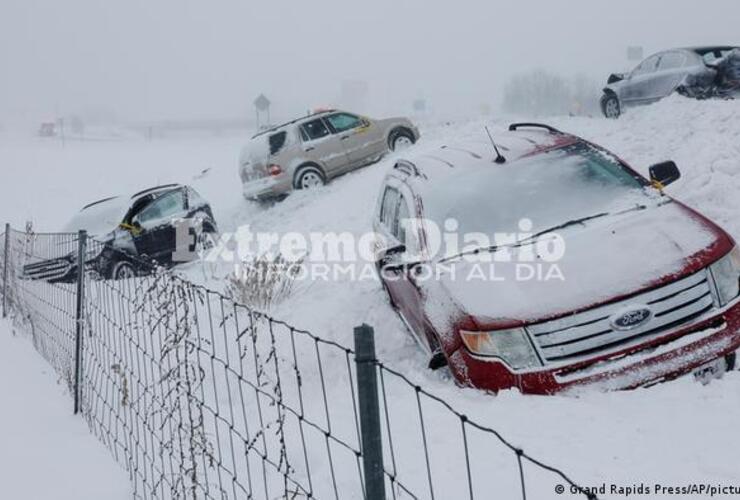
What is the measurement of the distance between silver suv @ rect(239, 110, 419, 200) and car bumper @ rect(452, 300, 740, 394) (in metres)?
11.3

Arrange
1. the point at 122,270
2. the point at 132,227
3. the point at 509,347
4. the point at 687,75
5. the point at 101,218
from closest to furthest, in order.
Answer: the point at 509,347 → the point at 122,270 → the point at 132,227 → the point at 101,218 → the point at 687,75

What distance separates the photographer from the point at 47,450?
173 inches

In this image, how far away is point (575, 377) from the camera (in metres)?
3.65

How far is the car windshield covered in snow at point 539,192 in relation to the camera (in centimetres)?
481

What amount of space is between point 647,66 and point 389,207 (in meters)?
10.4

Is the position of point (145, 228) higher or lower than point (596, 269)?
higher

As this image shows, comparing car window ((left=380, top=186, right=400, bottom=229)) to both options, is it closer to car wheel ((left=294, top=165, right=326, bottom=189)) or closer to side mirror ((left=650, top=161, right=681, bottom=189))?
side mirror ((left=650, top=161, right=681, bottom=189))

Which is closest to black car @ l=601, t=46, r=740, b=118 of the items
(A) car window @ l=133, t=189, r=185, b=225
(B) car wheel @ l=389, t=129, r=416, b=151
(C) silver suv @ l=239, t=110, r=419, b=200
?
(B) car wheel @ l=389, t=129, r=416, b=151

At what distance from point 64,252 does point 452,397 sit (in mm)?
8313

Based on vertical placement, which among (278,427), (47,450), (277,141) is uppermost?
(277,141)

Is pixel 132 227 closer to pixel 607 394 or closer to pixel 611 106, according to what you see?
pixel 607 394

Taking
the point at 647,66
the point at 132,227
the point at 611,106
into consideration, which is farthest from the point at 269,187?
the point at 647,66

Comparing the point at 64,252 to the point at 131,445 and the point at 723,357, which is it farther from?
the point at 723,357

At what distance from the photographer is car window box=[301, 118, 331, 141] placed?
48.4 feet
